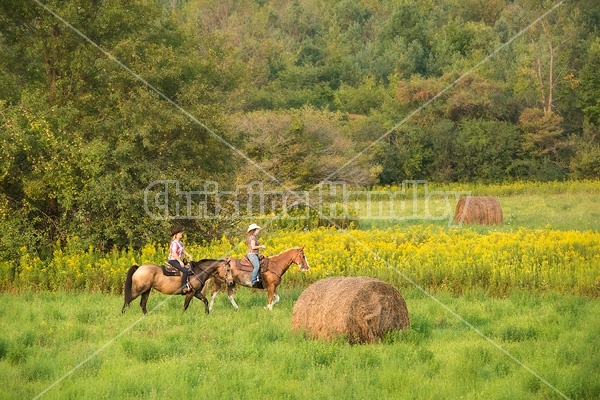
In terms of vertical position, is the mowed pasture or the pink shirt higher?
the pink shirt

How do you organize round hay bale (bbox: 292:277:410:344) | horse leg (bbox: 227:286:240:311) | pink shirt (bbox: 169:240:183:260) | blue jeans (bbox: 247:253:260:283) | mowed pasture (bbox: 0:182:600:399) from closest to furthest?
mowed pasture (bbox: 0:182:600:399) < round hay bale (bbox: 292:277:410:344) < pink shirt (bbox: 169:240:183:260) < horse leg (bbox: 227:286:240:311) < blue jeans (bbox: 247:253:260:283)

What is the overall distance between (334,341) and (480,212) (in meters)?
21.3

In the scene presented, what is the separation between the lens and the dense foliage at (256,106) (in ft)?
77.4

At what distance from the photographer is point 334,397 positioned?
10.6 metres

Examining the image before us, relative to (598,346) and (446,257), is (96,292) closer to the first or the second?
(446,257)

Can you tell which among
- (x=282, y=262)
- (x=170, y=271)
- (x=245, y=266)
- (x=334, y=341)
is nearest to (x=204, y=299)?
(x=170, y=271)

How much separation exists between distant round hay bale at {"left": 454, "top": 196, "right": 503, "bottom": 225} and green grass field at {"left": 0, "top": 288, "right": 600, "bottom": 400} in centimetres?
1655

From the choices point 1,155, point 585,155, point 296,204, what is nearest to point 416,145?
point 585,155

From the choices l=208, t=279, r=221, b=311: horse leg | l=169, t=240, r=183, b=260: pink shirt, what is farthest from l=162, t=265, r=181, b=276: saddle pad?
l=208, t=279, r=221, b=311: horse leg

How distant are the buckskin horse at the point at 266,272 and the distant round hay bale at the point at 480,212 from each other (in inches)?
668

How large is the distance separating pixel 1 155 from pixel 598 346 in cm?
1613

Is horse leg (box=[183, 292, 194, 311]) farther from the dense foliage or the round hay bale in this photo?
the dense foliage

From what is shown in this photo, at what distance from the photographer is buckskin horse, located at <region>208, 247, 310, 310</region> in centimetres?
1761

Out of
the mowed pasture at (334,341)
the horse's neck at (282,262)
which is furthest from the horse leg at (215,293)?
the horse's neck at (282,262)
